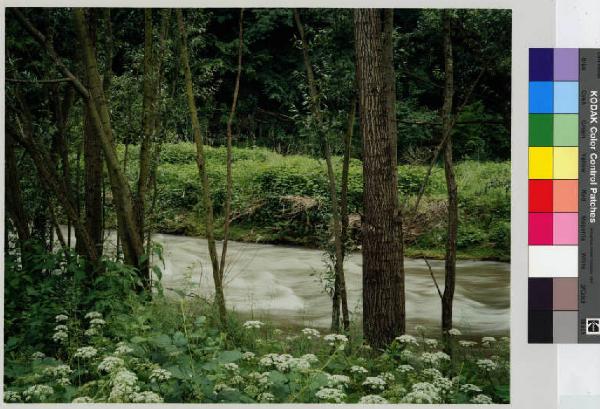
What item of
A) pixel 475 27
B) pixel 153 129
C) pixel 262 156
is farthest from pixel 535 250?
pixel 153 129

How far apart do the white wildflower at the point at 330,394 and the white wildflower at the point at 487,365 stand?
2.89 ft

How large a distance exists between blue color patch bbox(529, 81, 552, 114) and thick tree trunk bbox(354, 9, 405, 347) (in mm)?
839

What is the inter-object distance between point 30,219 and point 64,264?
0.39 metres

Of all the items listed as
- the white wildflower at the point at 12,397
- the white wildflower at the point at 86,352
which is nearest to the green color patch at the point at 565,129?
the white wildflower at the point at 86,352

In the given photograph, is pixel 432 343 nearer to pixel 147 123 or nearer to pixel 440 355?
pixel 440 355

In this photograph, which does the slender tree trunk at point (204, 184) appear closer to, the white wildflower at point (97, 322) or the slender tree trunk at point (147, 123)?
the slender tree trunk at point (147, 123)

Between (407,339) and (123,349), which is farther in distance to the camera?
(407,339)

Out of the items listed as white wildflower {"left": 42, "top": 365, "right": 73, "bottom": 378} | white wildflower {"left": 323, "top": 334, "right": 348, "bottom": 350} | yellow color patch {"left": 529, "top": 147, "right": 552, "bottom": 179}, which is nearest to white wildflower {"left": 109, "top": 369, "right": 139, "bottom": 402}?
white wildflower {"left": 42, "top": 365, "right": 73, "bottom": 378}

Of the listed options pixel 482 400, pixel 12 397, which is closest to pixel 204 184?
pixel 12 397

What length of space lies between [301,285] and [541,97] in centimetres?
184

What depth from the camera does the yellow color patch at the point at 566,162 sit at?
4621 mm

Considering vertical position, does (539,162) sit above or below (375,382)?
above

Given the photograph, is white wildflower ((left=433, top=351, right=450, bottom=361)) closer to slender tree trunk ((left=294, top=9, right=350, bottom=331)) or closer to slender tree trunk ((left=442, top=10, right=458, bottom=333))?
slender tree trunk ((left=442, top=10, right=458, bottom=333))

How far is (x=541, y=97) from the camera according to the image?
4.64 meters
